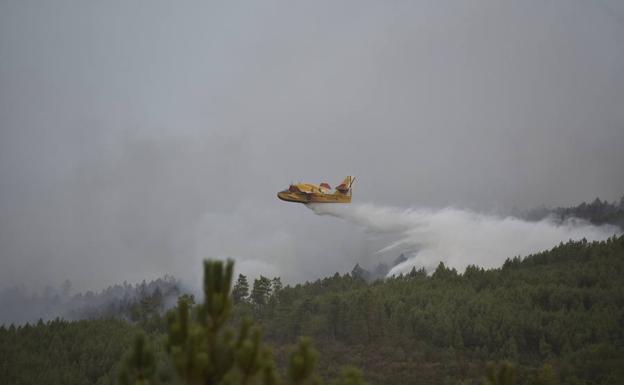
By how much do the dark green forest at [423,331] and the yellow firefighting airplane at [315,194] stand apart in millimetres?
28811

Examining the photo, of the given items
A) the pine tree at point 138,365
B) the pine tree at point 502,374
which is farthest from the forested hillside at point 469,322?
the pine tree at point 138,365

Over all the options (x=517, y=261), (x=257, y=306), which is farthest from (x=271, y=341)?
(x=517, y=261)

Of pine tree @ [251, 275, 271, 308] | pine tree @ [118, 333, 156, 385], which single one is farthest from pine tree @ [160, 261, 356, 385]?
pine tree @ [251, 275, 271, 308]

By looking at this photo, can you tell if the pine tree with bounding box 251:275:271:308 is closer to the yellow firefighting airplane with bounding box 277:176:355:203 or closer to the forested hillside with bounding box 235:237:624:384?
the forested hillside with bounding box 235:237:624:384

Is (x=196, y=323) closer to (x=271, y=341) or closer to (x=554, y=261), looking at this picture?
(x=271, y=341)

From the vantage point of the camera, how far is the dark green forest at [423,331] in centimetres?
12138

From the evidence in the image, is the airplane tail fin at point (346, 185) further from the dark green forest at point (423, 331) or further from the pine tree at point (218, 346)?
the pine tree at point (218, 346)

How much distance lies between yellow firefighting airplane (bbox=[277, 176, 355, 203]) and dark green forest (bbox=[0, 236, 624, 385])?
2881 centimetres

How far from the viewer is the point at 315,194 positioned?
101688mm

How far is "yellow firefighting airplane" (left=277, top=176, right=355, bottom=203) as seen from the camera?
101 meters

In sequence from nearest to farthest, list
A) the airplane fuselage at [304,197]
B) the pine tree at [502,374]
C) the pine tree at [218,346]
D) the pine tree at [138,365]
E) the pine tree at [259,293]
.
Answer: the pine tree at [218,346] < the pine tree at [138,365] < the pine tree at [502,374] < the airplane fuselage at [304,197] < the pine tree at [259,293]

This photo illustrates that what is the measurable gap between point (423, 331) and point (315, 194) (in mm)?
56829

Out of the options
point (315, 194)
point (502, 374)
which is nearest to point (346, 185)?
point (315, 194)

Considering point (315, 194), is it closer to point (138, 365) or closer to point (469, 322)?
point (469, 322)
